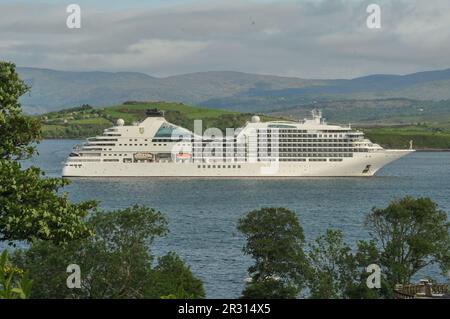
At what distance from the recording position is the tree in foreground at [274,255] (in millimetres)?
27941

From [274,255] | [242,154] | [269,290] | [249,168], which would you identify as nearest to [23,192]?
[269,290]

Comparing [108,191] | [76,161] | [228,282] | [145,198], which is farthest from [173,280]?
[76,161]

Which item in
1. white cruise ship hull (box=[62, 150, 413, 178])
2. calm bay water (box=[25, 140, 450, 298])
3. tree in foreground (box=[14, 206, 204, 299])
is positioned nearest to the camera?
tree in foreground (box=[14, 206, 204, 299])

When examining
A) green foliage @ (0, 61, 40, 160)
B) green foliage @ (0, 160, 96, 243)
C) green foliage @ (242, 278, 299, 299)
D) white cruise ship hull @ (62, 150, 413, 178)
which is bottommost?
white cruise ship hull @ (62, 150, 413, 178)

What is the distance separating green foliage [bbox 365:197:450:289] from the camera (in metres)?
30.6

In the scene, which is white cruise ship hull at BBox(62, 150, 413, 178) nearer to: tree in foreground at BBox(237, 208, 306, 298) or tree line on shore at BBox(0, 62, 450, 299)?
tree line on shore at BBox(0, 62, 450, 299)

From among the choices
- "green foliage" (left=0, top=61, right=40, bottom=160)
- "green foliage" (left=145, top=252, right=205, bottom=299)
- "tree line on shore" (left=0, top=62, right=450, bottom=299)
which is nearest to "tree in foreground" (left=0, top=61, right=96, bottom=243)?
"green foliage" (left=0, top=61, right=40, bottom=160)

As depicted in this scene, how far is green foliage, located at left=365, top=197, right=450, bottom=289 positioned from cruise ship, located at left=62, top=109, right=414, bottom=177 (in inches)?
3191

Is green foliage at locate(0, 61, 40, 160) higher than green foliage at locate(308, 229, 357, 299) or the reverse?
higher

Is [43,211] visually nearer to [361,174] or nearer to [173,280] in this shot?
[173,280]

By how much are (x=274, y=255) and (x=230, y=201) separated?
53783mm

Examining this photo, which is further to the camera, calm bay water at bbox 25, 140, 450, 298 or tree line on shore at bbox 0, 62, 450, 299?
calm bay water at bbox 25, 140, 450, 298

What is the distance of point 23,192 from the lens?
1712 centimetres
